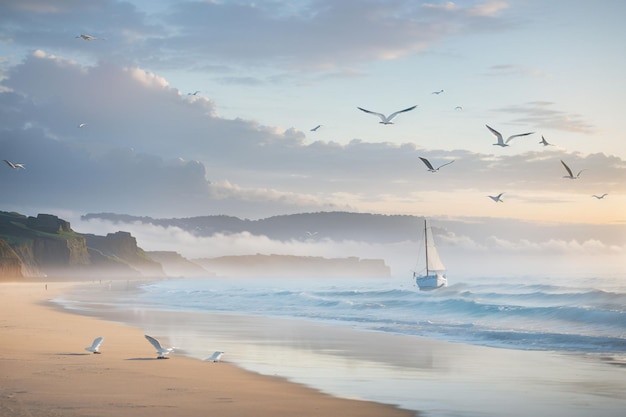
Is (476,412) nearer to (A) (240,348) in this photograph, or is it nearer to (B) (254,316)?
(A) (240,348)

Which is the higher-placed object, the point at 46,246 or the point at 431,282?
the point at 46,246

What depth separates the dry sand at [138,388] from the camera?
37.9 feet

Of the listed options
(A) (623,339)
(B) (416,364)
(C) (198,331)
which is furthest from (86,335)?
(A) (623,339)

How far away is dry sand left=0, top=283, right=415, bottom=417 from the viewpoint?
1154cm

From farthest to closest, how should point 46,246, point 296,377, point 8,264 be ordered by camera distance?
point 46,246
point 8,264
point 296,377

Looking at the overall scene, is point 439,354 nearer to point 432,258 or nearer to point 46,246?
point 432,258

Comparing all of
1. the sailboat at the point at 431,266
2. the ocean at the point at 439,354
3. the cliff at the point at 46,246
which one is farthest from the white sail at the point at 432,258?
the cliff at the point at 46,246

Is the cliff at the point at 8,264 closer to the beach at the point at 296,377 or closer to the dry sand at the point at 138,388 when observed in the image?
the beach at the point at 296,377

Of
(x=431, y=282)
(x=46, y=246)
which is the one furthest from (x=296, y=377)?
(x=46, y=246)

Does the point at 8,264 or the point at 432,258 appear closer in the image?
the point at 432,258

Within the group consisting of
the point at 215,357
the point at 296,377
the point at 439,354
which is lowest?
the point at 439,354

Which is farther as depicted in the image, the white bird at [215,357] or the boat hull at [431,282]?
the boat hull at [431,282]

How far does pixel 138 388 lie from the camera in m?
13.4

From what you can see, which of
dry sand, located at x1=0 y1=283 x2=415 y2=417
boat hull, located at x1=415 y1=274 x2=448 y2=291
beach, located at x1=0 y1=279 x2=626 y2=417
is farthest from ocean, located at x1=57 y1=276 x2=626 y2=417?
boat hull, located at x1=415 y1=274 x2=448 y2=291
